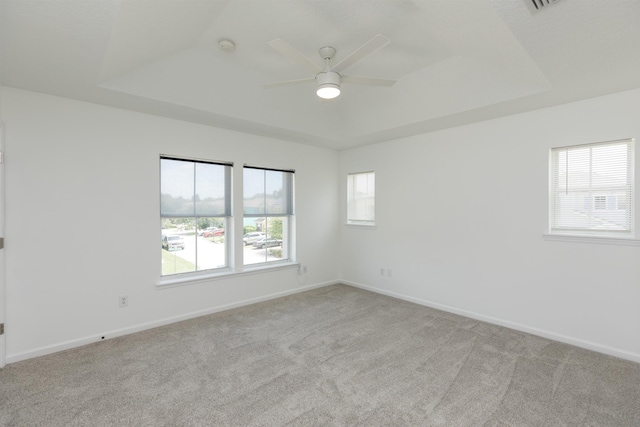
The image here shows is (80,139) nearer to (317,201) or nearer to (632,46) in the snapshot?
(317,201)

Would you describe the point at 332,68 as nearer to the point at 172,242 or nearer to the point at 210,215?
the point at 210,215

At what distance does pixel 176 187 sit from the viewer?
3795mm

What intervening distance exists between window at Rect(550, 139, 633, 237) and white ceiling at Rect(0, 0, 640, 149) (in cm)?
60

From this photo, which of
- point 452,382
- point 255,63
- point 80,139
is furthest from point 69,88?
point 452,382

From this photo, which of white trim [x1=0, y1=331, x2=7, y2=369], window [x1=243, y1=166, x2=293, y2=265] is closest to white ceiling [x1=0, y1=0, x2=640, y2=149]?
window [x1=243, y1=166, x2=293, y2=265]

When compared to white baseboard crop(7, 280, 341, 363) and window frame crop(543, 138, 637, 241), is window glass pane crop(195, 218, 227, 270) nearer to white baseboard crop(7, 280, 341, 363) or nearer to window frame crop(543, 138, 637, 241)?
white baseboard crop(7, 280, 341, 363)

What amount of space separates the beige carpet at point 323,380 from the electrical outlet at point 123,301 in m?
0.37

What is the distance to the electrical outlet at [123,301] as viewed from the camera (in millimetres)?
3334

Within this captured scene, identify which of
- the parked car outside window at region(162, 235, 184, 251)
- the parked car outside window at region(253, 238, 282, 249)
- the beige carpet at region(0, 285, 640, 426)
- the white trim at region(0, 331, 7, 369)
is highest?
the parked car outside window at region(162, 235, 184, 251)

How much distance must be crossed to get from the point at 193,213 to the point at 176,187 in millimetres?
387

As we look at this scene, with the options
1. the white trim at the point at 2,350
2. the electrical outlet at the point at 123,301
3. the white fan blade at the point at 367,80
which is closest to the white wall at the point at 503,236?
the white fan blade at the point at 367,80

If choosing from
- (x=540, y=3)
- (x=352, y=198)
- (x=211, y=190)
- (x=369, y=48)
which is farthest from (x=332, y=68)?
(x=352, y=198)

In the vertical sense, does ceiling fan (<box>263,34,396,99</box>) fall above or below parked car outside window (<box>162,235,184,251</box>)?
above

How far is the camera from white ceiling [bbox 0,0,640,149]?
76.1 inches
